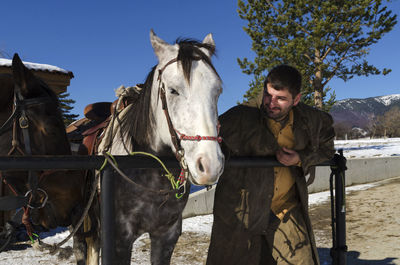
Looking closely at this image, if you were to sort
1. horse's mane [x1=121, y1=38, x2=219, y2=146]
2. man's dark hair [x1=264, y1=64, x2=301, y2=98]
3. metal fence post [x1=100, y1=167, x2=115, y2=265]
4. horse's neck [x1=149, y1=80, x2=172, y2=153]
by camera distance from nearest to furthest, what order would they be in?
metal fence post [x1=100, y1=167, x2=115, y2=265] < horse's mane [x1=121, y1=38, x2=219, y2=146] < horse's neck [x1=149, y1=80, x2=172, y2=153] < man's dark hair [x1=264, y1=64, x2=301, y2=98]

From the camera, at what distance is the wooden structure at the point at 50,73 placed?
621 centimetres

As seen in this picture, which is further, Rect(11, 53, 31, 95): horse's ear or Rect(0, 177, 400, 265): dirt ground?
Rect(0, 177, 400, 265): dirt ground

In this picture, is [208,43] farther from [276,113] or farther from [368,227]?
[368,227]

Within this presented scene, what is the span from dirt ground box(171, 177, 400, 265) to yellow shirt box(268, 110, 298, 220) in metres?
2.46

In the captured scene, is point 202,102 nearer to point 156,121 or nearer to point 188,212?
point 156,121

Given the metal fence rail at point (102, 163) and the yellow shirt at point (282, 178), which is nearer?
the metal fence rail at point (102, 163)

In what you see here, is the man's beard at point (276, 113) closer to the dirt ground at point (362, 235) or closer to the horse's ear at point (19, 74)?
the horse's ear at point (19, 74)

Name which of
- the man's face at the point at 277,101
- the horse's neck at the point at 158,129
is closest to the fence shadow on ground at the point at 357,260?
the man's face at the point at 277,101

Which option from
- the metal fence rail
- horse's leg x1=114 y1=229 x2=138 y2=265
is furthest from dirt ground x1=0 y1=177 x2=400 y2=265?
the metal fence rail

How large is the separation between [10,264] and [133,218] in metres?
3.77

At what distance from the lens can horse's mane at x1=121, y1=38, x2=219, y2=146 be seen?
5.75 ft

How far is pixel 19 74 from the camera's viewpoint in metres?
1.98

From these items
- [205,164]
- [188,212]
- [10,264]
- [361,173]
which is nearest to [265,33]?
[361,173]

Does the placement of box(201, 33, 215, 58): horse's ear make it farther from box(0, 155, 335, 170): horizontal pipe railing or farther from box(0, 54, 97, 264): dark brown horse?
box(0, 54, 97, 264): dark brown horse
